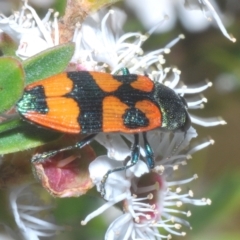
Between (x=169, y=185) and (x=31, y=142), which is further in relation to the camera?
(x=169, y=185)

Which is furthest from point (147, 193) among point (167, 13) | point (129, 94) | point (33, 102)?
point (167, 13)

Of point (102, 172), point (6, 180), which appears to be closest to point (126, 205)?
point (102, 172)

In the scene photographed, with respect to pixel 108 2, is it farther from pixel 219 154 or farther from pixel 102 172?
pixel 219 154

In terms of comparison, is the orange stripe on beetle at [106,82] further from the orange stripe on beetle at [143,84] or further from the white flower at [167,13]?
the white flower at [167,13]

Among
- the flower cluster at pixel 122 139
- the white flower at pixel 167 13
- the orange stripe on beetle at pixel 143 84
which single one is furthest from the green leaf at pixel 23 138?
the white flower at pixel 167 13

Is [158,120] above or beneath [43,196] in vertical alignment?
above

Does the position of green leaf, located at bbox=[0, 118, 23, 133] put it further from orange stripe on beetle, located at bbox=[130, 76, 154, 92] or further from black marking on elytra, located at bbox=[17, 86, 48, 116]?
orange stripe on beetle, located at bbox=[130, 76, 154, 92]
